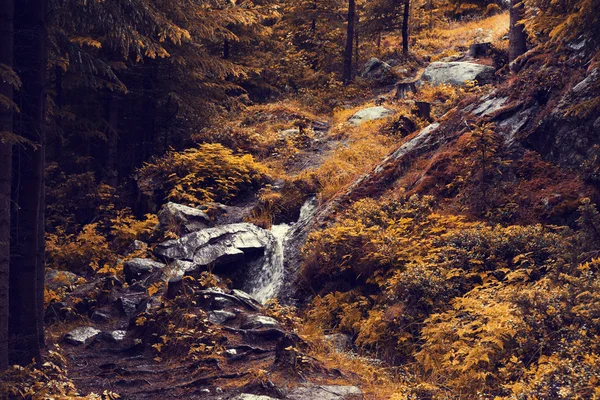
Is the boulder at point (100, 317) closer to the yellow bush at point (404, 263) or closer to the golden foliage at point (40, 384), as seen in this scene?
the golden foliage at point (40, 384)

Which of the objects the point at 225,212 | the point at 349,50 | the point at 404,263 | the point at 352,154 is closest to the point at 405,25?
the point at 349,50

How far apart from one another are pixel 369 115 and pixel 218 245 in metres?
10.2

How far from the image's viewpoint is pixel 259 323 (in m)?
10.2

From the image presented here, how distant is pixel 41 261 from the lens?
29.6 feet

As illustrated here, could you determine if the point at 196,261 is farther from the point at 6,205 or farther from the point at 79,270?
the point at 6,205

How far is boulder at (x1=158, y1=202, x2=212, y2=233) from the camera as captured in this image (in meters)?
15.4

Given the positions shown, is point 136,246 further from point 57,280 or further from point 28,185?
point 28,185

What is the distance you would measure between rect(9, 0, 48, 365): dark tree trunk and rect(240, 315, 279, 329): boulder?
3478 mm

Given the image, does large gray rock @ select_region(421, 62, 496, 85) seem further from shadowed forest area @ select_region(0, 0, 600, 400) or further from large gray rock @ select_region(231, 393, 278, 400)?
large gray rock @ select_region(231, 393, 278, 400)

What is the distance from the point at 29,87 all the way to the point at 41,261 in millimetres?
2765

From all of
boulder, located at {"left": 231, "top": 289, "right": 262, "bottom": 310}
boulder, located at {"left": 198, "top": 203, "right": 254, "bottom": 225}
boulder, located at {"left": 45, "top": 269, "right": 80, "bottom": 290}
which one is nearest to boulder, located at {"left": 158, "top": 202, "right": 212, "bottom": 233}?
boulder, located at {"left": 198, "top": 203, "right": 254, "bottom": 225}

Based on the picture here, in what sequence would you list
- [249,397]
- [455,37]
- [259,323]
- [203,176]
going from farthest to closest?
[455,37]
[203,176]
[259,323]
[249,397]

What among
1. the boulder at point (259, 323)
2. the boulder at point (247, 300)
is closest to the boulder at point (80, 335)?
the boulder at point (247, 300)

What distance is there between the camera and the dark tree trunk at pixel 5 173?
7.37 m
